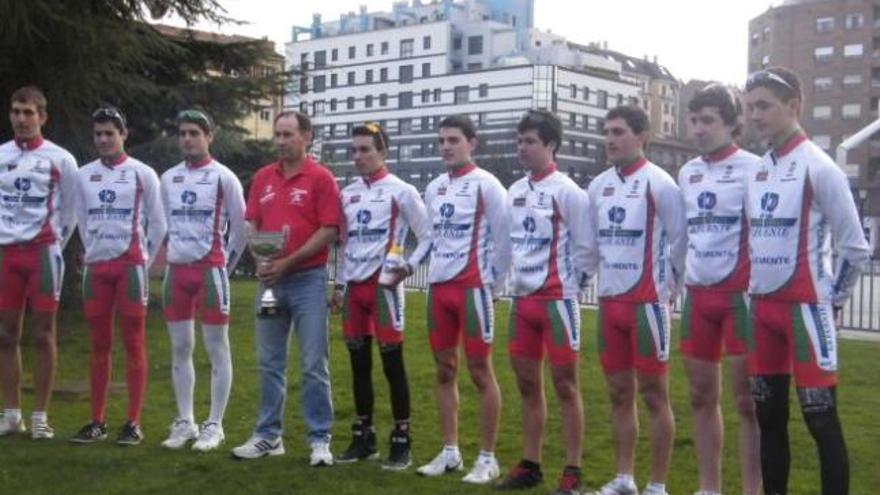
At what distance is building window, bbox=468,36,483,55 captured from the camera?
10738 centimetres

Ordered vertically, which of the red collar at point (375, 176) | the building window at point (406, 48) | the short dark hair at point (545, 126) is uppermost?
the building window at point (406, 48)

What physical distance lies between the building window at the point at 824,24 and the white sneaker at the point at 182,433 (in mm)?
98258

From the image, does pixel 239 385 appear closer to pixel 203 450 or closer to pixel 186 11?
pixel 203 450

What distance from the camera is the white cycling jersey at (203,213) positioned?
8.27 m

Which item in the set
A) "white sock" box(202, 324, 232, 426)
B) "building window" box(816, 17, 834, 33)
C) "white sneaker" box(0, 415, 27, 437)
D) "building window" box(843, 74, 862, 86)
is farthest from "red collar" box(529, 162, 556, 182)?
"building window" box(816, 17, 834, 33)

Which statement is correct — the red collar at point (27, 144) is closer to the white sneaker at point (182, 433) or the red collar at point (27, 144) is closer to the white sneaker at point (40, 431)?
the white sneaker at point (40, 431)

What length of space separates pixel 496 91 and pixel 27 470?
9510 cm

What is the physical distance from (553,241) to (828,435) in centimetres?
218

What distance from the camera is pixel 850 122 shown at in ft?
314

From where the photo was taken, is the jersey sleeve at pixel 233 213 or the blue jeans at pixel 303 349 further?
the jersey sleeve at pixel 233 213

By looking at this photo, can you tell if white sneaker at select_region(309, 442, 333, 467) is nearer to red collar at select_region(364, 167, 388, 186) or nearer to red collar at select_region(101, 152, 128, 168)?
red collar at select_region(364, 167, 388, 186)

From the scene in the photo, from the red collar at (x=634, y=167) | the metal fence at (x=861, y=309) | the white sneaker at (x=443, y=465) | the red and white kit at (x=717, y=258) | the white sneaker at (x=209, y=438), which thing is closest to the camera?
the red and white kit at (x=717, y=258)

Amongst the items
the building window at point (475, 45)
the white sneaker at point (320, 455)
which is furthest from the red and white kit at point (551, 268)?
the building window at point (475, 45)

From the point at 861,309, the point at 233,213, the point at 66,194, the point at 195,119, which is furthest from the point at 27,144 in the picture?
the point at 861,309
